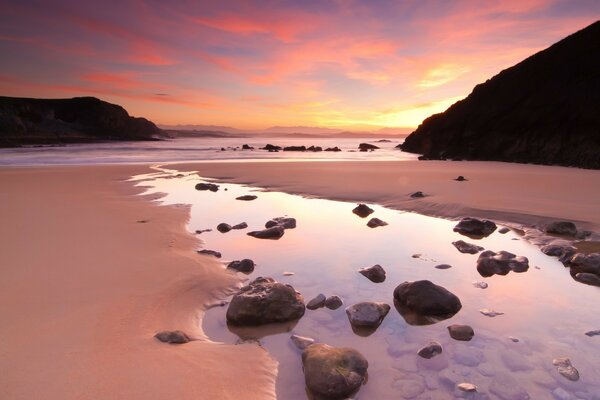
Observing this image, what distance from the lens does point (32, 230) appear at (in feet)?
19.0

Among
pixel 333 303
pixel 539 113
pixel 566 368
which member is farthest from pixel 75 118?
pixel 566 368

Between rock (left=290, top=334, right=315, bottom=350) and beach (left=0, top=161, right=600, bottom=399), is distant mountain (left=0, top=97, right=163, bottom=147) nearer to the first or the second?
beach (left=0, top=161, right=600, bottom=399)

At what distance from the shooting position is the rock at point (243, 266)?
14.6 feet

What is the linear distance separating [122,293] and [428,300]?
10.0 ft

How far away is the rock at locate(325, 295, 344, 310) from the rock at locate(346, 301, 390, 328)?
0.65ft

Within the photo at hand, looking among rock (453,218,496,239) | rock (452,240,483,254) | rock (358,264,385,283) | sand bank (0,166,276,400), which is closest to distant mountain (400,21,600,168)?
rock (453,218,496,239)

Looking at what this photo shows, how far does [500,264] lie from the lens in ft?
14.5

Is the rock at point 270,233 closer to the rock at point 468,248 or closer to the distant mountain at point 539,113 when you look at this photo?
the rock at point 468,248

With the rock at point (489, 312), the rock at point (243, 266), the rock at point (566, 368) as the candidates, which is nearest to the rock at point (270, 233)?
A: the rock at point (243, 266)

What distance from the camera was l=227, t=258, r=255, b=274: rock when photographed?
4.44 m

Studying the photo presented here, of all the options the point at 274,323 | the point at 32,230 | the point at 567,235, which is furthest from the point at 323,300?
the point at 32,230

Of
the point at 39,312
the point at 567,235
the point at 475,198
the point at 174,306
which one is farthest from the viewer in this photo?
the point at 475,198

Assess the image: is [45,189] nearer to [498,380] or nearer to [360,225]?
[360,225]

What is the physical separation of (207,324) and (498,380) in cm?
235
